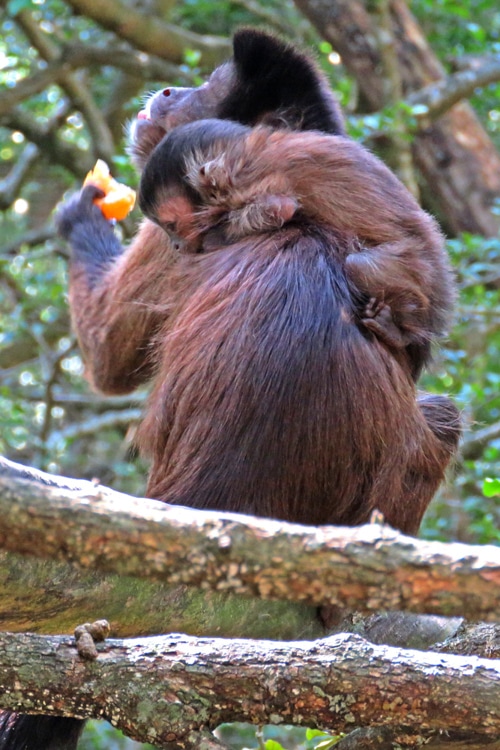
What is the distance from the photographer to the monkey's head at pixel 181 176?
10.8ft

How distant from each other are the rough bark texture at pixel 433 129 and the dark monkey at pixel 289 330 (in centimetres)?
360

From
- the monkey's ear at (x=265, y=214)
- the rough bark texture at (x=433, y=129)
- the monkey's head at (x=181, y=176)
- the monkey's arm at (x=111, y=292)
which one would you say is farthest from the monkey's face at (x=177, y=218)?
the rough bark texture at (x=433, y=129)

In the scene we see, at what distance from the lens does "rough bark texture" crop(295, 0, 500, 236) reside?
710 centimetres

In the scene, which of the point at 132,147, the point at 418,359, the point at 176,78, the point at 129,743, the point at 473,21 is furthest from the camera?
the point at 473,21

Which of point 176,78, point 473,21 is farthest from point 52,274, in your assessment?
point 473,21

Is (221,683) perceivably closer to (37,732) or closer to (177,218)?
(37,732)

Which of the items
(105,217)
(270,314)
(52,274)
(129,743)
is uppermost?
(270,314)

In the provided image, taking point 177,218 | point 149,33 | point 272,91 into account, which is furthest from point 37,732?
point 149,33

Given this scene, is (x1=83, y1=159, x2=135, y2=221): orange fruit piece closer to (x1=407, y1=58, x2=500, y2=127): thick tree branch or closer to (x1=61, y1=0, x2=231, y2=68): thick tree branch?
(x1=407, y1=58, x2=500, y2=127): thick tree branch

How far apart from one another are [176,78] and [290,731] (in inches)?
172

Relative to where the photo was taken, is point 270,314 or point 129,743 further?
point 129,743

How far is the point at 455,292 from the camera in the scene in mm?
3529

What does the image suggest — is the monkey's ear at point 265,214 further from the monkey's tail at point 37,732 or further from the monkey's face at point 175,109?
the monkey's tail at point 37,732

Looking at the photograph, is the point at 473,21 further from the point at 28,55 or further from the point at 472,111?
the point at 28,55
